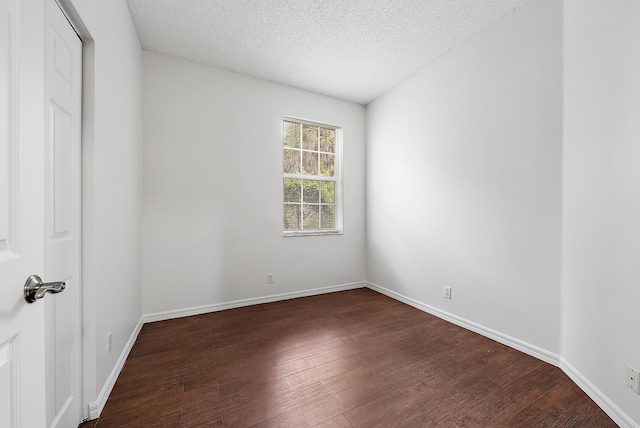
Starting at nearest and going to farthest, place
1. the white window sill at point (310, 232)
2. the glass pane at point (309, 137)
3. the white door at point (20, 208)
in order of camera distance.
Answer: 1. the white door at point (20, 208)
2. the white window sill at point (310, 232)
3. the glass pane at point (309, 137)

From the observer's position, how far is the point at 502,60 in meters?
2.22

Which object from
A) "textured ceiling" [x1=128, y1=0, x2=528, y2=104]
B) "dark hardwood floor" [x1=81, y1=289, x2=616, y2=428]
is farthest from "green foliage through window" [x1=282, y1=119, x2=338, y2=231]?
"dark hardwood floor" [x1=81, y1=289, x2=616, y2=428]

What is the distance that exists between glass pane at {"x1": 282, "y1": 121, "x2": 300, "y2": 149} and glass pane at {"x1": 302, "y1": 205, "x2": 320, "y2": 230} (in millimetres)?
856

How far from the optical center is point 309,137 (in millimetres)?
3607

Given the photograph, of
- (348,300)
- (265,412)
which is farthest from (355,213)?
(265,412)

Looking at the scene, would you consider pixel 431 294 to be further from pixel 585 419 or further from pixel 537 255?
pixel 585 419

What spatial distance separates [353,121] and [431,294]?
2.60m

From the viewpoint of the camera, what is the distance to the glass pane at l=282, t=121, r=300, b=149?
3.43 m

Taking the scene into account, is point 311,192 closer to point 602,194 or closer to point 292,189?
point 292,189

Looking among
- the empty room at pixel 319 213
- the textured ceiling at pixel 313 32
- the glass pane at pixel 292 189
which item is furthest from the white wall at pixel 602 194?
the glass pane at pixel 292 189

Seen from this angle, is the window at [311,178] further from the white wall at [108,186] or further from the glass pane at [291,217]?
the white wall at [108,186]

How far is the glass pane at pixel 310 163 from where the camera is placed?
357 cm

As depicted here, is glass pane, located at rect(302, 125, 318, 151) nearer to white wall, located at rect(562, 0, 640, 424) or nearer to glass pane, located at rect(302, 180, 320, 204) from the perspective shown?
glass pane, located at rect(302, 180, 320, 204)

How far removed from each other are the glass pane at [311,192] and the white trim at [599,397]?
286 cm
